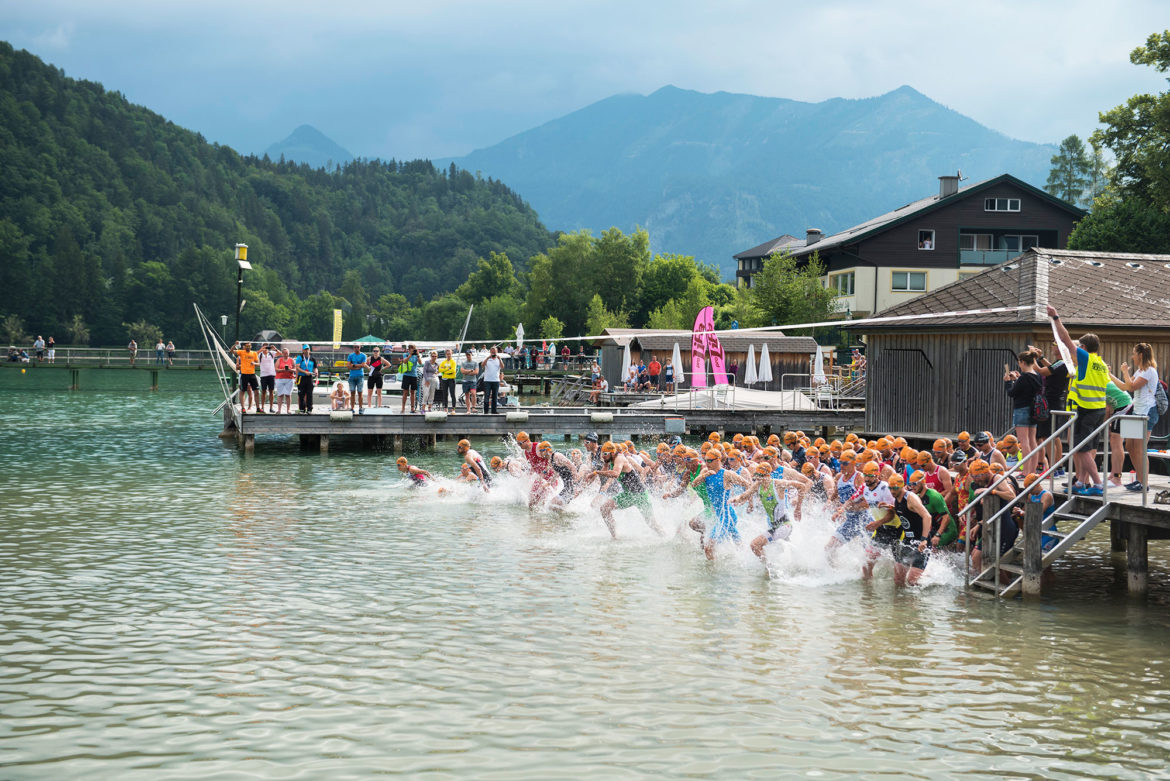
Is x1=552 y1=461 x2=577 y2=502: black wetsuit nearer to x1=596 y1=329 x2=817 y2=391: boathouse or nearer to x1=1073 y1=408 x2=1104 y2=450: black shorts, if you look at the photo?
x1=1073 y1=408 x2=1104 y2=450: black shorts

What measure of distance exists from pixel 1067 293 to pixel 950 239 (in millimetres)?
38532

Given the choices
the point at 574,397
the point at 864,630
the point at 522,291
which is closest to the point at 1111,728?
the point at 864,630

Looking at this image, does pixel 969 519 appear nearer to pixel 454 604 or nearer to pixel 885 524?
pixel 885 524

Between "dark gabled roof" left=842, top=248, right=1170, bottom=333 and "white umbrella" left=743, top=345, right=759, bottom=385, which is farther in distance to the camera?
"white umbrella" left=743, top=345, right=759, bottom=385

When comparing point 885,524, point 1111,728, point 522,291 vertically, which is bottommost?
point 1111,728

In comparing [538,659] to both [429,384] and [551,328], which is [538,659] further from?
[551,328]

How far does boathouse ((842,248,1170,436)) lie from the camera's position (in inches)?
979

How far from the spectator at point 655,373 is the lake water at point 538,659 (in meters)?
28.9

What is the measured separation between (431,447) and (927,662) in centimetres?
2525

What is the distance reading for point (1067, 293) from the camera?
25.4 meters

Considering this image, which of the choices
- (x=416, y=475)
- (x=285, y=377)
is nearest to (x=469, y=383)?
(x=285, y=377)

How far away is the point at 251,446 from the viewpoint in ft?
107

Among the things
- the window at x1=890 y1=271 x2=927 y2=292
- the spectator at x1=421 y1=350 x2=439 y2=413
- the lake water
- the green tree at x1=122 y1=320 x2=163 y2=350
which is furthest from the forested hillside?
the lake water

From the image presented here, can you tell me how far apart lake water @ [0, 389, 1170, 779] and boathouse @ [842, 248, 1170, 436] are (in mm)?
7001
